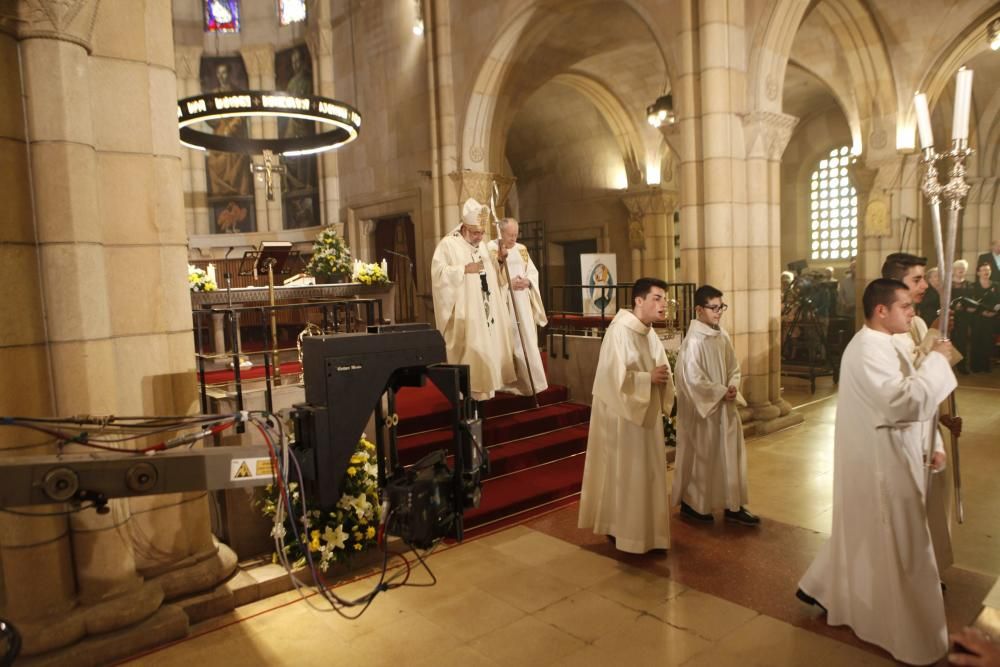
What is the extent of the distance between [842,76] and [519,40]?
19.5 feet

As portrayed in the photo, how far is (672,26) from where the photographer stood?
761cm

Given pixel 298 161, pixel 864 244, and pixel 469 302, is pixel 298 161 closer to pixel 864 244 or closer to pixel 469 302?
pixel 469 302

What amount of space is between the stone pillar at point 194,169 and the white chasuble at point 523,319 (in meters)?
11.6

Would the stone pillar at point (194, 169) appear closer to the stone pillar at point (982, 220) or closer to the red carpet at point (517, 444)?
the red carpet at point (517, 444)

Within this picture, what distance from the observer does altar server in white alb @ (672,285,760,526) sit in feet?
16.8

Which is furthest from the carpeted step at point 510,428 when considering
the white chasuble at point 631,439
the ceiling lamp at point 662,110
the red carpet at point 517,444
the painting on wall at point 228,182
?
the painting on wall at point 228,182

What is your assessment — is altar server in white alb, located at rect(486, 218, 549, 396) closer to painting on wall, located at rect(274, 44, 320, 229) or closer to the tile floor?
the tile floor

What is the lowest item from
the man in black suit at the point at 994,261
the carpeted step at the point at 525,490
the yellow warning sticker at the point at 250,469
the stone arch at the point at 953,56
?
the carpeted step at the point at 525,490

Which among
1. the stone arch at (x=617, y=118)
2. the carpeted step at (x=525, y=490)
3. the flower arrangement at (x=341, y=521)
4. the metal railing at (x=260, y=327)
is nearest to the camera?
the flower arrangement at (x=341, y=521)

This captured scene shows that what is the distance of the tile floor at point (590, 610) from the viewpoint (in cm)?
349

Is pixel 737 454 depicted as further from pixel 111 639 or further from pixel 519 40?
pixel 519 40

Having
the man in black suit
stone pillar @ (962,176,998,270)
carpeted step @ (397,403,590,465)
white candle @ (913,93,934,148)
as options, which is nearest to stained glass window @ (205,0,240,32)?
carpeted step @ (397,403,590,465)

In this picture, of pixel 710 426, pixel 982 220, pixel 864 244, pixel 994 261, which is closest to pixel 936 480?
pixel 710 426

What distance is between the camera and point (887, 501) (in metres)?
3.22
